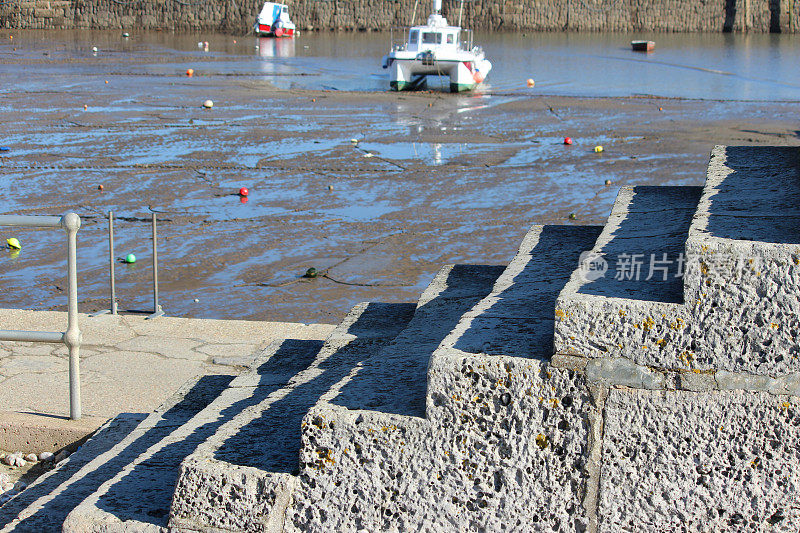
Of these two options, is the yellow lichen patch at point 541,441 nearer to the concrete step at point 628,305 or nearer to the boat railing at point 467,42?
the concrete step at point 628,305

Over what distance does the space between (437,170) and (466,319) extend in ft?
35.9

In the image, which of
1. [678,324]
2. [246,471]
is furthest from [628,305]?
[246,471]

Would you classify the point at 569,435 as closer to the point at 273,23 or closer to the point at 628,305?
the point at 628,305

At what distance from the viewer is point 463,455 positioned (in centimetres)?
240

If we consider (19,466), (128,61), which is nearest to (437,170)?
(19,466)

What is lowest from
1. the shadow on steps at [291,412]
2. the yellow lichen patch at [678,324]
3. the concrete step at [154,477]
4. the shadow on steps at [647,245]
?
the concrete step at [154,477]

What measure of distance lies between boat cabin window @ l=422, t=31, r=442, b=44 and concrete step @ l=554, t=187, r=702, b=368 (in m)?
26.9

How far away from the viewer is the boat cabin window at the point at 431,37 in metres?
29.1

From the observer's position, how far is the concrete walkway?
13.9 feet

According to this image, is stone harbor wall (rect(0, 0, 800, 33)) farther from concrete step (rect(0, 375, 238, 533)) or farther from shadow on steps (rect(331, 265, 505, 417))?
concrete step (rect(0, 375, 238, 533))

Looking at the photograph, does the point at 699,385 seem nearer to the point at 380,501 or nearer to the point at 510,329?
the point at 510,329

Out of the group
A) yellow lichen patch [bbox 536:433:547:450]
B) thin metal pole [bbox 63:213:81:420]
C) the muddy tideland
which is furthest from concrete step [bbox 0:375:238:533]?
the muddy tideland

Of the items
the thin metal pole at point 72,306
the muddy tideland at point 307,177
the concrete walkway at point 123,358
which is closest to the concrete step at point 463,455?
the thin metal pole at point 72,306

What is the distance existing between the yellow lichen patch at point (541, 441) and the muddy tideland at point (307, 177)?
189 inches
